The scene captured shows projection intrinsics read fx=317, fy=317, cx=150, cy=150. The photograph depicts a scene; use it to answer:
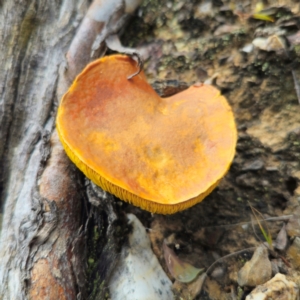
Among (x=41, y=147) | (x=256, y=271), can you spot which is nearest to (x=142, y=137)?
(x=41, y=147)

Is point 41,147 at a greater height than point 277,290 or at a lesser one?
greater

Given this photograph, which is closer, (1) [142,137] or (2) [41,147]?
(1) [142,137]

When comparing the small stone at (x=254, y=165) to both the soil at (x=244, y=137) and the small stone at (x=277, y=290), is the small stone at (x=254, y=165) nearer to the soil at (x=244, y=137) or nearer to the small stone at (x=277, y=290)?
the soil at (x=244, y=137)

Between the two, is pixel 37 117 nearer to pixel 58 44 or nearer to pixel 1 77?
pixel 1 77

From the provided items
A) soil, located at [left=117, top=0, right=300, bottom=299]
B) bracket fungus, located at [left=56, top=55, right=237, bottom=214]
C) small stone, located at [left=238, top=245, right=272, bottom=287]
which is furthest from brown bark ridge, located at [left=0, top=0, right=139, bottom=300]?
small stone, located at [left=238, top=245, right=272, bottom=287]

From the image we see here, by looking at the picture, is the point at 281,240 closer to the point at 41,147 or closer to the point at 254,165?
the point at 254,165

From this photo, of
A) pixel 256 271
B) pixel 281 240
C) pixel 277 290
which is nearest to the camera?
pixel 277 290

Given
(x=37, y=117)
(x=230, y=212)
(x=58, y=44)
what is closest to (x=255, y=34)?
(x=230, y=212)
